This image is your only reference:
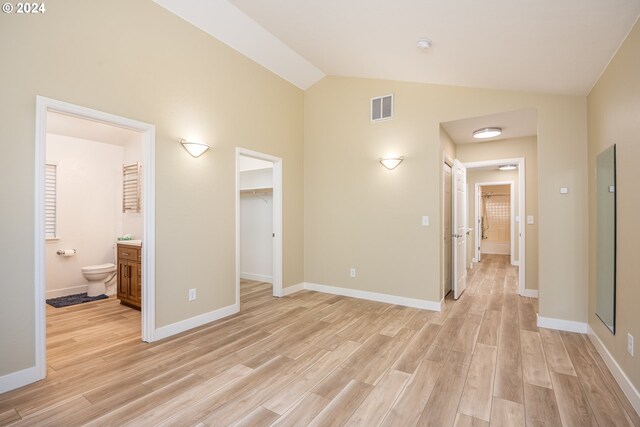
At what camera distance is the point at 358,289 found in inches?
188

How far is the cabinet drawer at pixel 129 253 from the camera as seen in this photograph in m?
4.11

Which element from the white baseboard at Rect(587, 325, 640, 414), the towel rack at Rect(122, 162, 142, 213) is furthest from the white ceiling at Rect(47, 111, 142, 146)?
the white baseboard at Rect(587, 325, 640, 414)

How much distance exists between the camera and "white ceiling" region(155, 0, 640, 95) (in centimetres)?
216

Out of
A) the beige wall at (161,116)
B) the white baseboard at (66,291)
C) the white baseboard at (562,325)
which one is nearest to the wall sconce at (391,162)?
the beige wall at (161,116)

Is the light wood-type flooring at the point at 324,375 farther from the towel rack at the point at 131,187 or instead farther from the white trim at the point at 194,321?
the towel rack at the point at 131,187

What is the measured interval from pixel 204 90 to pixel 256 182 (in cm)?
247

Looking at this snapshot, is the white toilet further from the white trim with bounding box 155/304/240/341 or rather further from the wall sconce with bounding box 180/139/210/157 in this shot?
the wall sconce with bounding box 180/139/210/157

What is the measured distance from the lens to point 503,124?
416 centimetres

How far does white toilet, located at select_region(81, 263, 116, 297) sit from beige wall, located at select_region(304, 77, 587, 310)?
123 inches

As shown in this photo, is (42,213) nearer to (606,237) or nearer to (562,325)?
(606,237)

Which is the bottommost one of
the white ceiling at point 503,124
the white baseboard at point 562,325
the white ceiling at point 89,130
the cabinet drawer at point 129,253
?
the white baseboard at point 562,325

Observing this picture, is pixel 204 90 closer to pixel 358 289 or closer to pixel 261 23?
pixel 261 23

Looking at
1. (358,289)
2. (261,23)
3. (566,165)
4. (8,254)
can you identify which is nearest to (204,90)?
(261,23)

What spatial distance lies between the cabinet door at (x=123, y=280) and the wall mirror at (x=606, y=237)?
535cm
